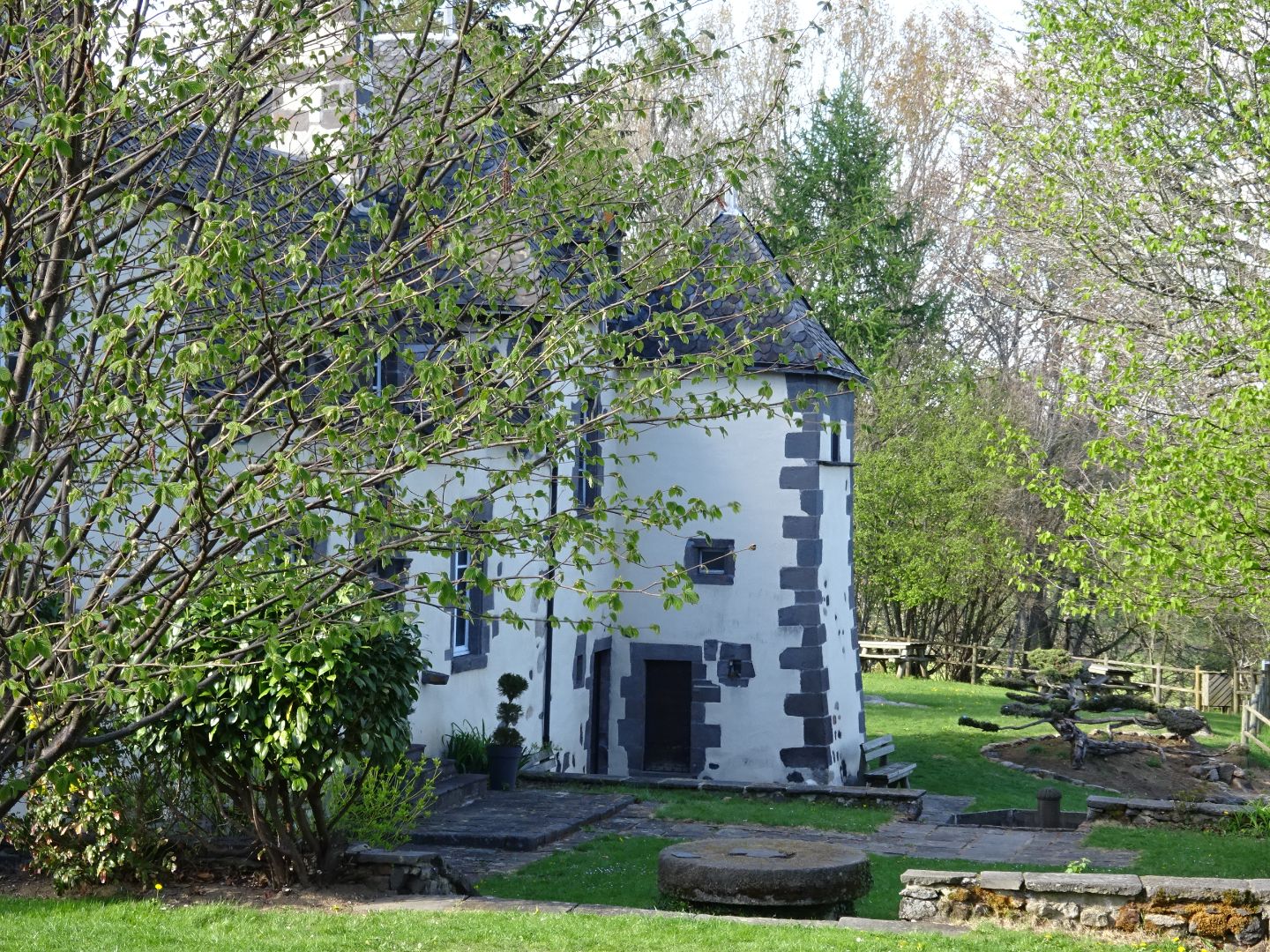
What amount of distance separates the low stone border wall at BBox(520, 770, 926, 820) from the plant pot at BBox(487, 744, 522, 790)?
810 mm

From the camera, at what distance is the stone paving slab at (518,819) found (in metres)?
12.7

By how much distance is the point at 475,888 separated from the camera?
10.8m

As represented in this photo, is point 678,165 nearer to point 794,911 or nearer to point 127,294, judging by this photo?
point 127,294

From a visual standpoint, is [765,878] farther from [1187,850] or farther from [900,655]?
[900,655]

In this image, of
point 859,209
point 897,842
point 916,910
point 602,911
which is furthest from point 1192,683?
point 602,911

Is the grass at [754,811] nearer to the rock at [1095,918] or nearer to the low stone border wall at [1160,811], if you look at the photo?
the low stone border wall at [1160,811]

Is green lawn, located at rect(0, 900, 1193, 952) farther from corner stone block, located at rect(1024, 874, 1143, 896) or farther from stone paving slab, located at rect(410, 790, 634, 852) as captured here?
stone paving slab, located at rect(410, 790, 634, 852)

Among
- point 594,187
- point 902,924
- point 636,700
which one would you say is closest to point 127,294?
point 594,187

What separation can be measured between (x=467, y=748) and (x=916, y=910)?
762cm

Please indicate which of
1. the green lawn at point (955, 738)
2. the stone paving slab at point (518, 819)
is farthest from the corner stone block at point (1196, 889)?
the green lawn at point (955, 738)

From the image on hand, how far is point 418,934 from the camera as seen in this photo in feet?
27.1

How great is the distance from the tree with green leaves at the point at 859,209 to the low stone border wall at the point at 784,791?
17.5 m

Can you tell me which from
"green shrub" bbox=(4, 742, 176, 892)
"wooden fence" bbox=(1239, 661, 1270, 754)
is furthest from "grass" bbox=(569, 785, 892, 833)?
"wooden fence" bbox=(1239, 661, 1270, 754)

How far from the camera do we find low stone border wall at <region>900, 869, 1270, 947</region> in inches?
333
